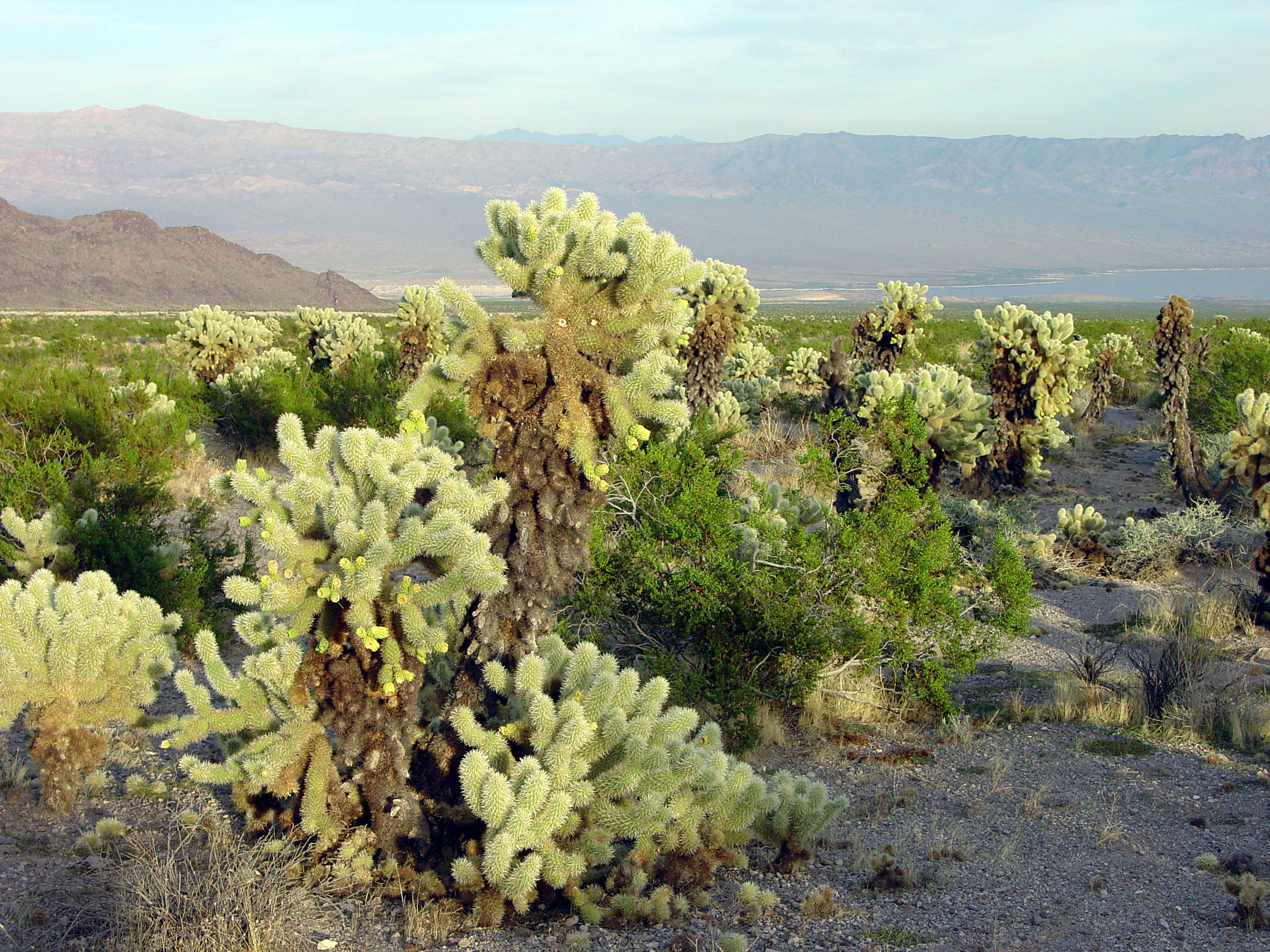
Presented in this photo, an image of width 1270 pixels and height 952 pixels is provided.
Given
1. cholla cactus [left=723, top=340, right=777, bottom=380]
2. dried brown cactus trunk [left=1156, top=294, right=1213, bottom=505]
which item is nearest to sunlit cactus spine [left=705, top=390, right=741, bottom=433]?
cholla cactus [left=723, top=340, right=777, bottom=380]

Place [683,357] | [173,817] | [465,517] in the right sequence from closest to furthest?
[465,517] < [173,817] < [683,357]

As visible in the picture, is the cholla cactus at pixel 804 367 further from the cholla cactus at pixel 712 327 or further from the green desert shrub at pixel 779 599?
the green desert shrub at pixel 779 599

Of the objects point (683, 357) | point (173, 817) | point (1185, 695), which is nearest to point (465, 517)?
point (173, 817)

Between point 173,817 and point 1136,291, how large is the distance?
165 meters

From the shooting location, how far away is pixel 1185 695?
21.4 feet

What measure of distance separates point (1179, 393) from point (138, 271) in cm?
10654

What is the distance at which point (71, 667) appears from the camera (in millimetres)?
5074

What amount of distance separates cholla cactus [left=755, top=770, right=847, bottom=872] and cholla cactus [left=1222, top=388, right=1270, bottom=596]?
268 inches

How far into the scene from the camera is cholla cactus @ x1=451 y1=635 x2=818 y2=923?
4027mm

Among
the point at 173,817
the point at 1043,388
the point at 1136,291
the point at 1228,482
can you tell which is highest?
the point at 1136,291

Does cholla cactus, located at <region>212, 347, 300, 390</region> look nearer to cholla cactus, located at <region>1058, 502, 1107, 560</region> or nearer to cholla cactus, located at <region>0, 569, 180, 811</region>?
cholla cactus, located at <region>0, 569, 180, 811</region>

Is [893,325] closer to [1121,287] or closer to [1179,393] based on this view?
[1179,393]

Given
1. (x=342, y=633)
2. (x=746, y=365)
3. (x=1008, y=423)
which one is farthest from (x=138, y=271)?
(x=342, y=633)

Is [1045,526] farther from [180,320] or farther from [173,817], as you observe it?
[180,320]
